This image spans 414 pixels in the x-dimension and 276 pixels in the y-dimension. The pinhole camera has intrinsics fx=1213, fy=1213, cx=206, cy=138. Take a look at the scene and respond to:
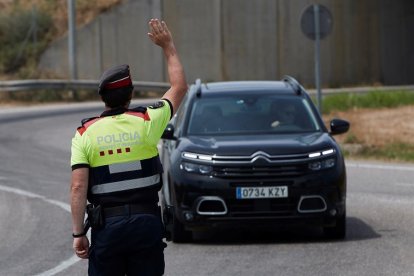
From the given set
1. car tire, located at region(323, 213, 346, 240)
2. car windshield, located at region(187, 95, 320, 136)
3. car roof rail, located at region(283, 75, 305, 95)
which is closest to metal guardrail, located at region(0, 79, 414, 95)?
car roof rail, located at region(283, 75, 305, 95)

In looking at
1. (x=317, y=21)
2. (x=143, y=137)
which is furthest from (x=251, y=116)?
(x=317, y=21)

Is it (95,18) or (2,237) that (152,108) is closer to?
(2,237)

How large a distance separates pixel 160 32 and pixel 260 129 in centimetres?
655

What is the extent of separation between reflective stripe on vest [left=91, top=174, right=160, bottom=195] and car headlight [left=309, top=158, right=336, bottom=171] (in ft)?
18.5

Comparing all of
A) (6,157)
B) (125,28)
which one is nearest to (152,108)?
(6,157)

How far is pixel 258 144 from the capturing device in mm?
11914

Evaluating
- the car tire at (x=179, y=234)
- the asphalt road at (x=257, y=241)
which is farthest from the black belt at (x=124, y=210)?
the car tire at (x=179, y=234)

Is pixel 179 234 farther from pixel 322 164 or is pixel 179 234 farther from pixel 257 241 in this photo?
pixel 322 164

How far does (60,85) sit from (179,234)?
2950cm

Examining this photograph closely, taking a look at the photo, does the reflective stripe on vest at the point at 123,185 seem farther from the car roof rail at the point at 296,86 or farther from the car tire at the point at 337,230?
the car roof rail at the point at 296,86

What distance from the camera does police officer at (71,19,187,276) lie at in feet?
19.8

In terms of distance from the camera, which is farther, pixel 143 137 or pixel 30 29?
pixel 30 29

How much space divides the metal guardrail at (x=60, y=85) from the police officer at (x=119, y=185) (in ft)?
111

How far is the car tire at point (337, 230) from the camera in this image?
1174cm
